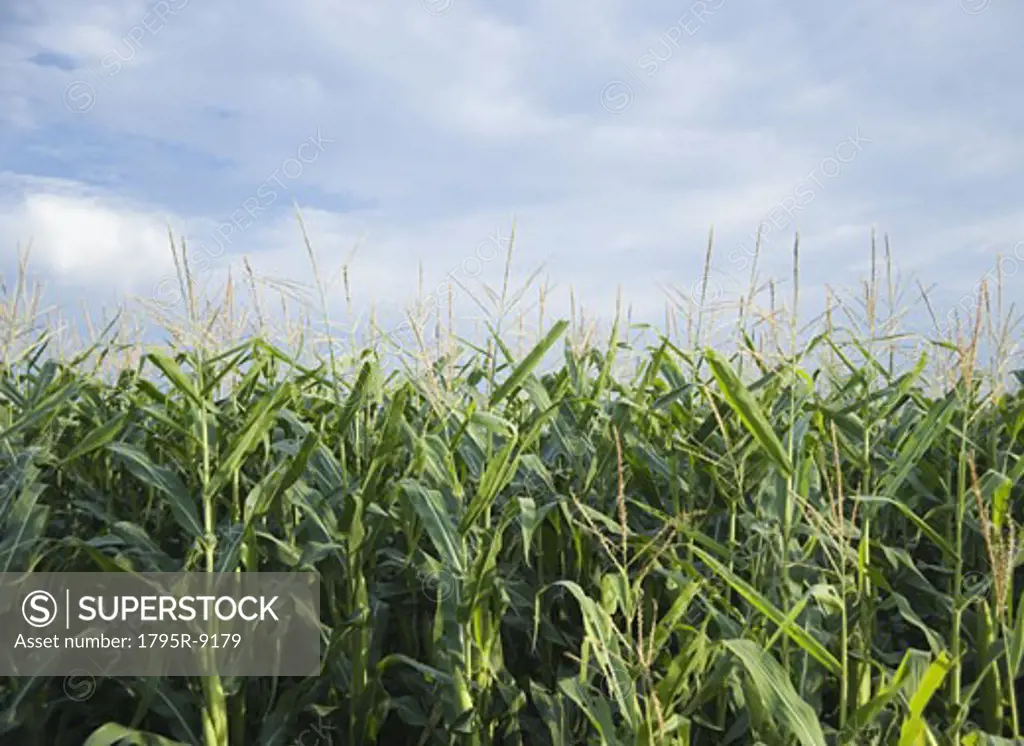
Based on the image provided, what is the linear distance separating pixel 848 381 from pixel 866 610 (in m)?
1.01

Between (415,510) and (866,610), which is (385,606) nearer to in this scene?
(415,510)

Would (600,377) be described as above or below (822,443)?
above

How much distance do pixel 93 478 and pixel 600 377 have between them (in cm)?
210

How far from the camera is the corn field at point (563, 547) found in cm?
285

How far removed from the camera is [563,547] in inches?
132

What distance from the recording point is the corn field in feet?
9.34

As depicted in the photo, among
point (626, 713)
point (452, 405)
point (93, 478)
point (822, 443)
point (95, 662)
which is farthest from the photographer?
point (93, 478)

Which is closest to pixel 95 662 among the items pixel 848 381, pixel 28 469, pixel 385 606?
pixel 28 469

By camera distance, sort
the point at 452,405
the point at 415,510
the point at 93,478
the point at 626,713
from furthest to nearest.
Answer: the point at 93,478 → the point at 452,405 → the point at 415,510 → the point at 626,713

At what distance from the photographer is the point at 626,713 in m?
2.56

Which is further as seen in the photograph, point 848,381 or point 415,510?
point 848,381

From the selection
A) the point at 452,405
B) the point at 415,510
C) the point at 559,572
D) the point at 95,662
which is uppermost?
the point at 452,405

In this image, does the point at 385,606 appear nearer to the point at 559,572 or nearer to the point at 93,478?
the point at 559,572

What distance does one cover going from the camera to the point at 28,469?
349 centimetres
